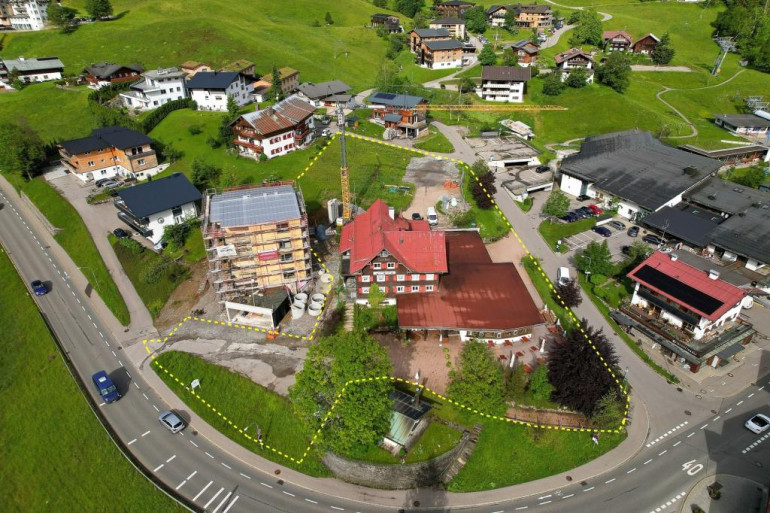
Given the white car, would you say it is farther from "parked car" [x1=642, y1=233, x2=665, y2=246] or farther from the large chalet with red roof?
"parked car" [x1=642, y1=233, x2=665, y2=246]

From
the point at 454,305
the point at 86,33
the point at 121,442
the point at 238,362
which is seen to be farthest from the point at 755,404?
the point at 86,33

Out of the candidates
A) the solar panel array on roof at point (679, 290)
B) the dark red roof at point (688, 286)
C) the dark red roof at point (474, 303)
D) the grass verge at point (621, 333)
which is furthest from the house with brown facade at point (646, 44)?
the dark red roof at point (474, 303)

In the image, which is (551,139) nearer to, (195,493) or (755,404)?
(755,404)

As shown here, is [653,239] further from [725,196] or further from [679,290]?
[679,290]

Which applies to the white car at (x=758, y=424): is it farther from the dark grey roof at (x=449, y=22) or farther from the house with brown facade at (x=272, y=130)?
the dark grey roof at (x=449, y=22)

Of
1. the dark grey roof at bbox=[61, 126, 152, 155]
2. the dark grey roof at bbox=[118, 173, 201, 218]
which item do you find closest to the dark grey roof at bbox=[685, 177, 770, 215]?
the dark grey roof at bbox=[118, 173, 201, 218]

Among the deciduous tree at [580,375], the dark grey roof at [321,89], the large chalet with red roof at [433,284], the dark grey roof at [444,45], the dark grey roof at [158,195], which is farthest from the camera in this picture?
the dark grey roof at [444,45]
